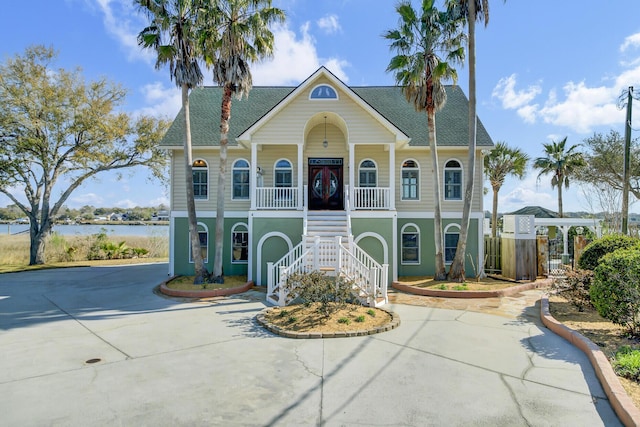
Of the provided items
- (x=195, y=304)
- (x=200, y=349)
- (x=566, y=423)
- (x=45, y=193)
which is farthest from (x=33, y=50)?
(x=566, y=423)

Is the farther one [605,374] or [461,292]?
[461,292]

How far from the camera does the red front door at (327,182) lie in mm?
16766

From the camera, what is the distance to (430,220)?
16.1 metres

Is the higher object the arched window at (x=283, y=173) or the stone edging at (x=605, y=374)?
the arched window at (x=283, y=173)

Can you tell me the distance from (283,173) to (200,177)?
12.3 ft

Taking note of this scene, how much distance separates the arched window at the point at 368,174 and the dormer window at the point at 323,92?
3.38 meters

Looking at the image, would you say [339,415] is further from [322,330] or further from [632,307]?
[632,307]

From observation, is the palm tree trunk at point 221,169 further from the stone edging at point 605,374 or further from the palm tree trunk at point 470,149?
the stone edging at point 605,374

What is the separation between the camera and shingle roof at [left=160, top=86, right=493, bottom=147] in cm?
1633

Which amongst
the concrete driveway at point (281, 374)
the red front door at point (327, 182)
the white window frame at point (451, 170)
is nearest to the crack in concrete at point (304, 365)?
the concrete driveway at point (281, 374)

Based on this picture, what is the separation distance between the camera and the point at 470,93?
13781 mm

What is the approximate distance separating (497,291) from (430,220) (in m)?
4.60

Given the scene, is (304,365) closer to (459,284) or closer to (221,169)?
(459,284)

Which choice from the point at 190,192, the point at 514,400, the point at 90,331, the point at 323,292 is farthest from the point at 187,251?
the point at 514,400
